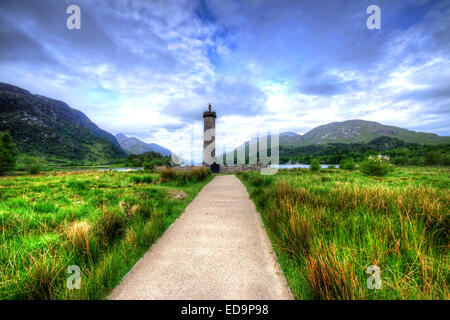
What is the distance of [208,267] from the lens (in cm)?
274

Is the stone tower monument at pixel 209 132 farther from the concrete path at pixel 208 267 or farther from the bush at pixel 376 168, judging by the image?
the concrete path at pixel 208 267

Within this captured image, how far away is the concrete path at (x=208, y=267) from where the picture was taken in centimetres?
224

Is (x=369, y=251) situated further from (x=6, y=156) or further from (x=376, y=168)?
(x=6, y=156)

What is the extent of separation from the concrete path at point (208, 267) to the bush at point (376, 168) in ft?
49.1

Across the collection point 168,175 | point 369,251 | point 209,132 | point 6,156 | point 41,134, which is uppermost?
point 41,134

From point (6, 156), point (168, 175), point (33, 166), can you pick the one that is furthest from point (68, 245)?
point (6, 156)

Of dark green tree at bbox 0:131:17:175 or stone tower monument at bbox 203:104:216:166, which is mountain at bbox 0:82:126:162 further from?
stone tower monument at bbox 203:104:216:166

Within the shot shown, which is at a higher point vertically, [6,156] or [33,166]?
[6,156]

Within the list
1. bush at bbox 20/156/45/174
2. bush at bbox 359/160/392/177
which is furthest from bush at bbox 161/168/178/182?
bush at bbox 20/156/45/174

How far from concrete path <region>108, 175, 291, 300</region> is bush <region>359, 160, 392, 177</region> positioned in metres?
15.0

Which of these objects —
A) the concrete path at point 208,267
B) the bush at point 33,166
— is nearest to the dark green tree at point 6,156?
the bush at point 33,166

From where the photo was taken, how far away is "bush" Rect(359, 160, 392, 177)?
44.4 feet

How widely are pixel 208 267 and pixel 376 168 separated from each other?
1721cm
